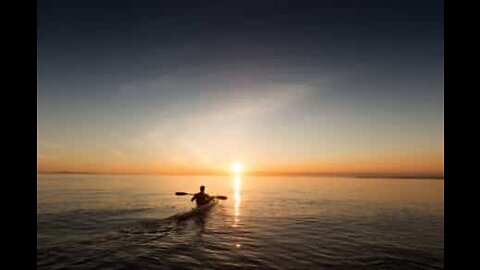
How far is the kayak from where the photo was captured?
32781mm

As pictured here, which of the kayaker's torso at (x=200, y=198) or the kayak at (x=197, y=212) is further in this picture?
the kayaker's torso at (x=200, y=198)

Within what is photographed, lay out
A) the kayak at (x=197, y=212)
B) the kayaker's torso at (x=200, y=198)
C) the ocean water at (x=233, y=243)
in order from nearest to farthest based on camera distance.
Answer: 1. the ocean water at (x=233, y=243)
2. the kayak at (x=197, y=212)
3. the kayaker's torso at (x=200, y=198)

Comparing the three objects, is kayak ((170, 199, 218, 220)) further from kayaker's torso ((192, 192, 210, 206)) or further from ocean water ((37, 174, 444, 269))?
ocean water ((37, 174, 444, 269))

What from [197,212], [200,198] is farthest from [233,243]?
[200,198]

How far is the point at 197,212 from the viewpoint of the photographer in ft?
124

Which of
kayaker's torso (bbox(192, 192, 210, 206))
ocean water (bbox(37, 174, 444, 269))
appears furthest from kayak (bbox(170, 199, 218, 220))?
ocean water (bbox(37, 174, 444, 269))

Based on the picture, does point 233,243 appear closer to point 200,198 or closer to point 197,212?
point 197,212

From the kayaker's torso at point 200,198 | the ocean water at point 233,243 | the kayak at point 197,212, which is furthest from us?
the kayaker's torso at point 200,198

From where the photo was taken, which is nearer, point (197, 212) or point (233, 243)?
point (233, 243)

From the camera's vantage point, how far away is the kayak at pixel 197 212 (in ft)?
108

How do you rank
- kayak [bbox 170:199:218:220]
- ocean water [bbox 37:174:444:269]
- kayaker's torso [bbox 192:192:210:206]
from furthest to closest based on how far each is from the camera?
1. kayaker's torso [bbox 192:192:210:206]
2. kayak [bbox 170:199:218:220]
3. ocean water [bbox 37:174:444:269]

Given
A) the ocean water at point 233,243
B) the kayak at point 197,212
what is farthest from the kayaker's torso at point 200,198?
the ocean water at point 233,243

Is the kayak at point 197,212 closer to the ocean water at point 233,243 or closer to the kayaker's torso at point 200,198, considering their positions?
the kayaker's torso at point 200,198
